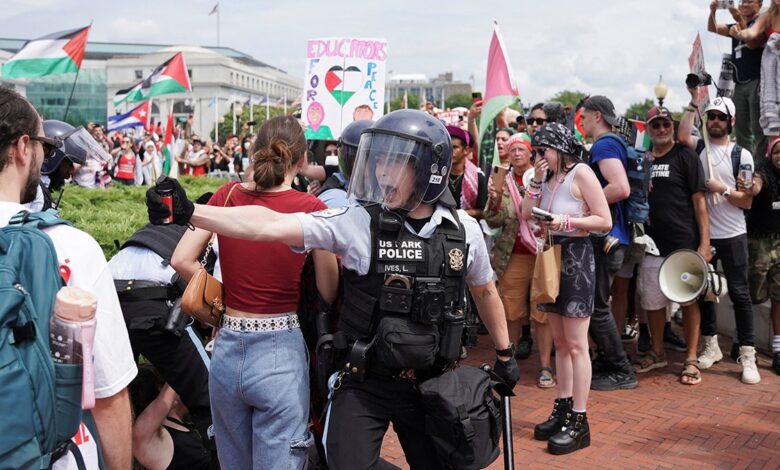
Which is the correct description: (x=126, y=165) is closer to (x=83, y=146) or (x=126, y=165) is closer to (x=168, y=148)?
(x=168, y=148)

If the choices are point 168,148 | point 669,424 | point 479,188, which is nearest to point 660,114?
point 479,188

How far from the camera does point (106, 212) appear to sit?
7.25 metres

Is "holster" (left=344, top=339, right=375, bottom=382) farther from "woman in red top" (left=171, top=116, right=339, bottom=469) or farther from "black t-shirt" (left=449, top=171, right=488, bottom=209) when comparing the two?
"black t-shirt" (left=449, top=171, right=488, bottom=209)

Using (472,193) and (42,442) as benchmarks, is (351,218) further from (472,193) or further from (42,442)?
(472,193)

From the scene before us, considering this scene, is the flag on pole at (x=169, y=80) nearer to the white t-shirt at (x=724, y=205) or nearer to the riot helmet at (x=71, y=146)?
the riot helmet at (x=71, y=146)

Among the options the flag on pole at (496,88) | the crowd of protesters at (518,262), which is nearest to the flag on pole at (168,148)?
the crowd of protesters at (518,262)

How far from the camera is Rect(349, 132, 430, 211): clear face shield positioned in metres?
3.02

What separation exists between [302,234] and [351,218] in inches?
8.9

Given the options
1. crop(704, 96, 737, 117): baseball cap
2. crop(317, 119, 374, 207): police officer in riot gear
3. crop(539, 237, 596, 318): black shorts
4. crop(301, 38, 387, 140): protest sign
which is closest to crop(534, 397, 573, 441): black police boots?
crop(539, 237, 596, 318): black shorts

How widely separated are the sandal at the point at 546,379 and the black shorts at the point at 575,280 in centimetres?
154

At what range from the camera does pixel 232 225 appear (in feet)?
8.83

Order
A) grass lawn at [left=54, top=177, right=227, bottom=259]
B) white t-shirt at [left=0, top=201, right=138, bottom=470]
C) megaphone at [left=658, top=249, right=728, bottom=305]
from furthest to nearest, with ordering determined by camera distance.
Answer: megaphone at [left=658, top=249, right=728, bottom=305]
grass lawn at [left=54, top=177, right=227, bottom=259]
white t-shirt at [left=0, top=201, right=138, bottom=470]

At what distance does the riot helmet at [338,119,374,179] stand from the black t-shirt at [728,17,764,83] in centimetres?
605

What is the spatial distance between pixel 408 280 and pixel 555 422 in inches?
104
